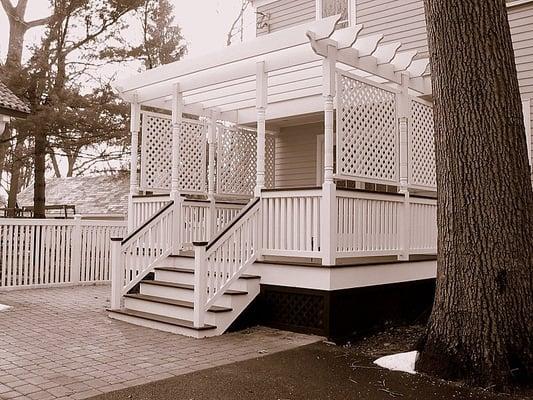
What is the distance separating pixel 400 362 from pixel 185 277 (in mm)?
3440

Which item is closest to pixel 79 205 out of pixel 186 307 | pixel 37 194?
pixel 37 194

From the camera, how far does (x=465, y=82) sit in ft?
15.8

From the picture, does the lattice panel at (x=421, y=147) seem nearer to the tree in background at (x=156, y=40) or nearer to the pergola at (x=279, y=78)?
the pergola at (x=279, y=78)

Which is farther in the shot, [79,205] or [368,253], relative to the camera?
[79,205]

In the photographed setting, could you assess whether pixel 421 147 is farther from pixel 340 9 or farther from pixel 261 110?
pixel 340 9

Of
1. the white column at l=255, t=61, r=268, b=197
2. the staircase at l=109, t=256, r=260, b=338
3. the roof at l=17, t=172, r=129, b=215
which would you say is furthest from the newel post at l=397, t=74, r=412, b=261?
the roof at l=17, t=172, r=129, b=215

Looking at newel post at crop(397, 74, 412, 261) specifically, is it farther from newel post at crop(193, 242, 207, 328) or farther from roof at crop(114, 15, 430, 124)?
newel post at crop(193, 242, 207, 328)

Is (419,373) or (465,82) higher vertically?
(465,82)

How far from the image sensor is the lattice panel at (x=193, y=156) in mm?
9648

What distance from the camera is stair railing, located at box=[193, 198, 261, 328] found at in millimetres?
6340

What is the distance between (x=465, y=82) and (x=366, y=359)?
2.74 m

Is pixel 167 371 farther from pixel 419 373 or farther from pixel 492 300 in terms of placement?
pixel 492 300

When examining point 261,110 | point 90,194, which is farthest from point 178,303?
point 90,194

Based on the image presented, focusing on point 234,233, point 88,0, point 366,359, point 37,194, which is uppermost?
point 88,0
